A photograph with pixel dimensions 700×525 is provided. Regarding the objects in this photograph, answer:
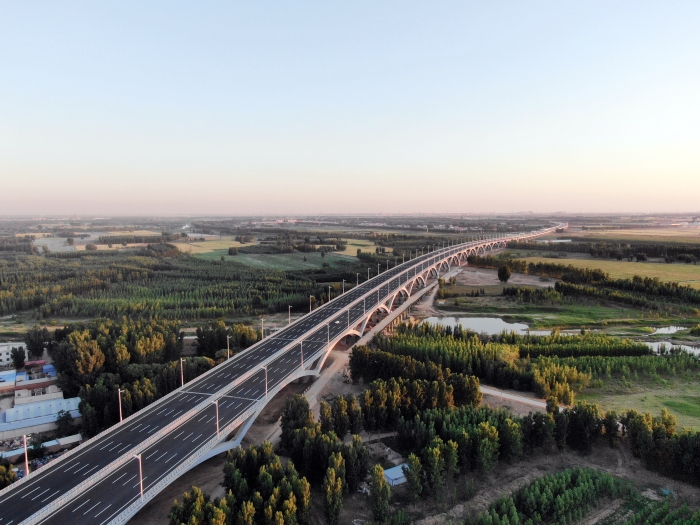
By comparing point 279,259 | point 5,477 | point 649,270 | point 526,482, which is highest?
point 649,270

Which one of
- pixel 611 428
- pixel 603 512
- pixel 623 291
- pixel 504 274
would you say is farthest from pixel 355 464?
pixel 504 274

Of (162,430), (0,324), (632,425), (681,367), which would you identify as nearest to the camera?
(162,430)

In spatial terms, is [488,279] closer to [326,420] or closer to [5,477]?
[326,420]

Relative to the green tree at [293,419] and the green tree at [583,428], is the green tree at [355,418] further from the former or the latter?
the green tree at [583,428]

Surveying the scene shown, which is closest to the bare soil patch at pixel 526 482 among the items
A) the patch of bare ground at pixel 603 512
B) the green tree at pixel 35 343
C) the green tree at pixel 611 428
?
the patch of bare ground at pixel 603 512

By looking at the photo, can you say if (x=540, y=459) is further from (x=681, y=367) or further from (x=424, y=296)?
(x=424, y=296)

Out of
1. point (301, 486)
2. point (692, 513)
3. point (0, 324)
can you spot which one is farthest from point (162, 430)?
point (0, 324)

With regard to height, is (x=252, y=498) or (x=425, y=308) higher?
(x=252, y=498)
